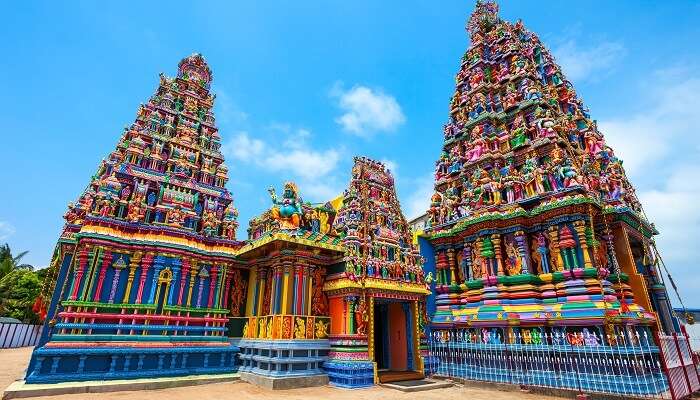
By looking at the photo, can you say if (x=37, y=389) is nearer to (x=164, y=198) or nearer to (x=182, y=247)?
(x=182, y=247)

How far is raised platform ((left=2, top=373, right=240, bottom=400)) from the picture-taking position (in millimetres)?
10077

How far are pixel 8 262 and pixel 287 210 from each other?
130 ft

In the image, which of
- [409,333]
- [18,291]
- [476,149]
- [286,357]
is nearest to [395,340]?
[409,333]

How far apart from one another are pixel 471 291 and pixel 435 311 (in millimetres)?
2243

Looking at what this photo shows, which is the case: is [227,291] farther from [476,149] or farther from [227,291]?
[476,149]

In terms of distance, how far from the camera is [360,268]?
1462 centimetres

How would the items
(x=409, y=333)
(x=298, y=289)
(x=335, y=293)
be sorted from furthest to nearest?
(x=409, y=333), (x=335, y=293), (x=298, y=289)

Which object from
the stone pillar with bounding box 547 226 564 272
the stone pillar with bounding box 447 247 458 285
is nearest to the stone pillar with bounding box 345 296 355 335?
the stone pillar with bounding box 447 247 458 285

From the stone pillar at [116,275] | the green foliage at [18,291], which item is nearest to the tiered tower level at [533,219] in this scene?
the stone pillar at [116,275]

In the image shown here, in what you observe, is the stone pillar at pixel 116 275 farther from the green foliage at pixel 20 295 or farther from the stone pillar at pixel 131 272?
the green foliage at pixel 20 295

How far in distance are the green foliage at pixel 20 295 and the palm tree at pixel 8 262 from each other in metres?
1.76

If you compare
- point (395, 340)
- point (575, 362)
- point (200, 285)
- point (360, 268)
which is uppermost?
point (360, 268)

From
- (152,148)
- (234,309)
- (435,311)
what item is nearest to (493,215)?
(435,311)

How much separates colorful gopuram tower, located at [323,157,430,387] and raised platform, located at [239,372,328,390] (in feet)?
1.85
